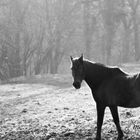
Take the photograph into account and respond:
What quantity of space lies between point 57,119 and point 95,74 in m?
4.06

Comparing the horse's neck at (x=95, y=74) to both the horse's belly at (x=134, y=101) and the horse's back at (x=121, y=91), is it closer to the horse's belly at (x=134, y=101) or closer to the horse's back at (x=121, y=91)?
the horse's back at (x=121, y=91)

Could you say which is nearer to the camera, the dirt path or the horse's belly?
the horse's belly

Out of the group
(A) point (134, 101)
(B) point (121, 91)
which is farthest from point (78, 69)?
(A) point (134, 101)

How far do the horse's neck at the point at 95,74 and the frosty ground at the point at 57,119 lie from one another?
4.57ft

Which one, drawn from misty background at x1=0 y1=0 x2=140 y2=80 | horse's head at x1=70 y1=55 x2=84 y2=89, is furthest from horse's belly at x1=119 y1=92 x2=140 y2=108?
misty background at x1=0 y1=0 x2=140 y2=80

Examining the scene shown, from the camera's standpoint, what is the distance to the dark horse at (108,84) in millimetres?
6862

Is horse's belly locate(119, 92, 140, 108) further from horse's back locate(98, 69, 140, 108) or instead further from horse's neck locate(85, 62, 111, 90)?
horse's neck locate(85, 62, 111, 90)

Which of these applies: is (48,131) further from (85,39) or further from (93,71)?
(85,39)

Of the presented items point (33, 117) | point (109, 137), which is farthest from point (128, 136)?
point (33, 117)

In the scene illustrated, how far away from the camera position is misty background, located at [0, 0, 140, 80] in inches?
1313

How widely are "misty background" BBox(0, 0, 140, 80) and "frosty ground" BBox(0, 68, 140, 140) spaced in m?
15.5

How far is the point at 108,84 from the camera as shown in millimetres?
7293

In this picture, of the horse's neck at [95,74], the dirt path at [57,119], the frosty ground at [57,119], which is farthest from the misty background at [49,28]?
the horse's neck at [95,74]

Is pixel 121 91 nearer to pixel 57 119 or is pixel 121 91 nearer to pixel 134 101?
pixel 134 101
